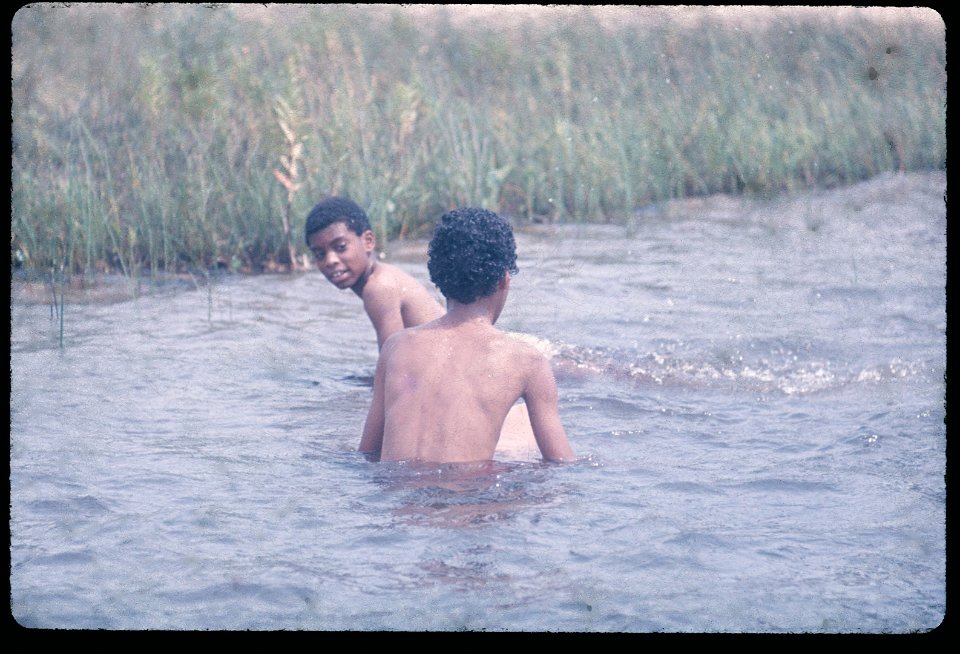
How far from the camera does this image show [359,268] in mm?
6527

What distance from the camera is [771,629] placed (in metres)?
3.59

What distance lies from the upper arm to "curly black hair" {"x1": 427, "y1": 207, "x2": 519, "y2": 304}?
6.61ft

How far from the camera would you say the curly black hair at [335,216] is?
6465 mm

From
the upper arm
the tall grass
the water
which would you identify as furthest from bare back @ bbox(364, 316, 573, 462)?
the tall grass

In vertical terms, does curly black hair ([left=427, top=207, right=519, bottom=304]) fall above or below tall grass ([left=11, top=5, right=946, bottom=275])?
below

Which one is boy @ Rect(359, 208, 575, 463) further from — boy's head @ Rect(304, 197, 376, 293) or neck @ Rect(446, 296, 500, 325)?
boy's head @ Rect(304, 197, 376, 293)

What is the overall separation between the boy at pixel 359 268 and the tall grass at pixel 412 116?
212cm

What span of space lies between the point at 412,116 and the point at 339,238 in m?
3.73

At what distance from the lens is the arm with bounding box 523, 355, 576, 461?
14.8 feet

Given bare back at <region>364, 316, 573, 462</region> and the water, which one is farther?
bare back at <region>364, 316, 573, 462</region>

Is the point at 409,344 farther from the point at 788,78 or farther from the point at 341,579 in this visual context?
the point at 788,78

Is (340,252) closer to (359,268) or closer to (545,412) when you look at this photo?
(359,268)

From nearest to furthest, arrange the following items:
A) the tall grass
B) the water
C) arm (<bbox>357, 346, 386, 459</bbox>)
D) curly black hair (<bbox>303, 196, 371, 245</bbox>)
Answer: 1. the water
2. arm (<bbox>357, 346, 386, 459</bbox>)
3. curly black hair (<bbox>303, 196, 371, 245</bbox>)
4. the tall grass

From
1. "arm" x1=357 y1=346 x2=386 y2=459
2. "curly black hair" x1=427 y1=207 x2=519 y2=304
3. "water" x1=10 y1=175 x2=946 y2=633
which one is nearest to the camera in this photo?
"water" x1=10 y1=175 x2=946 y2=633
